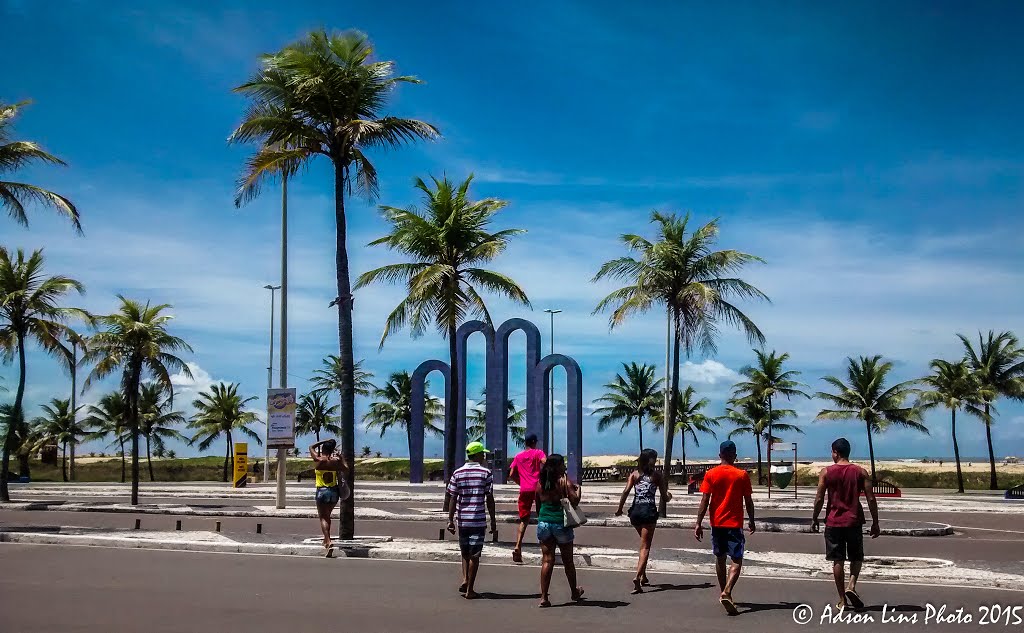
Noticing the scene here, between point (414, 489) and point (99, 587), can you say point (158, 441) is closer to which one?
point (414, 489)

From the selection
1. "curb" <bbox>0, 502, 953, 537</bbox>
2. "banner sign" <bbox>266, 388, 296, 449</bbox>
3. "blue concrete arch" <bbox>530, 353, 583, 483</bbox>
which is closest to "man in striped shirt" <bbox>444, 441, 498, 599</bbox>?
"curb" <bbox>0, 502, 953, 537</bbox>

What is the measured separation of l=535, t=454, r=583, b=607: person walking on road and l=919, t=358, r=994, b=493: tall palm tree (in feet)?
135

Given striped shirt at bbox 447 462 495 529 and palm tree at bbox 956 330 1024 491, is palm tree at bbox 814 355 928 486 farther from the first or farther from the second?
striped shirt at bbox 447 462 495 529

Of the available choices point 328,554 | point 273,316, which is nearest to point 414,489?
point 273,316

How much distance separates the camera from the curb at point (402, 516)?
2031 cm

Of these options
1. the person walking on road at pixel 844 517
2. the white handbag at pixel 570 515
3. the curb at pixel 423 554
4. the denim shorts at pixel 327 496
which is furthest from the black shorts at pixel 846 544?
the denim shorts at pixel 327 496

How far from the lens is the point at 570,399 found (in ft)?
128

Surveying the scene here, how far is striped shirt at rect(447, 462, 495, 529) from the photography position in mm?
10617

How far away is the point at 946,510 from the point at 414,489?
784 inches

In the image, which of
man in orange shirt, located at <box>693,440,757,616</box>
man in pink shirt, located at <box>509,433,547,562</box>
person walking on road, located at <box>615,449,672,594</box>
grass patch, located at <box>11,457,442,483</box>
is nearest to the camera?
man in orange shirt, located at <box>693,440,757,616</box>

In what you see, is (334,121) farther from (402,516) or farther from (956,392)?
(956,392)

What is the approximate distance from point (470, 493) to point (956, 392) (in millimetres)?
41782

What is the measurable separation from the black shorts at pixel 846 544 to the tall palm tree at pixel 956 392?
40072 mm

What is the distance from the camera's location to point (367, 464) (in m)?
75.6
